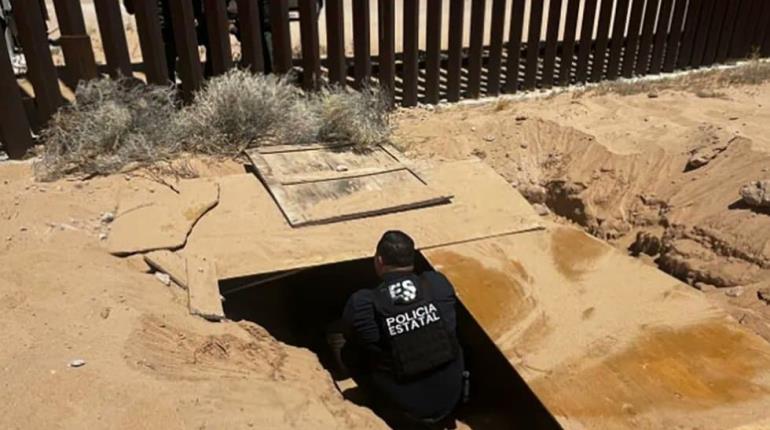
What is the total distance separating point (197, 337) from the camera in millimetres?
3367

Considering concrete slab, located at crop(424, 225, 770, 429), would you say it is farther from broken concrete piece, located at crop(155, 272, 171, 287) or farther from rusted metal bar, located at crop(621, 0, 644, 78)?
rusted metal bar, located at crop(621, 0, 644, 78)

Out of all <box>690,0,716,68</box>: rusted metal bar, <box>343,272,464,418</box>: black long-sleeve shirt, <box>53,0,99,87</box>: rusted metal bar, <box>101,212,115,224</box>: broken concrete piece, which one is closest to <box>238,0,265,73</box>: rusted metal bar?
<box>53,0,99,87</box>: rusted metal bar

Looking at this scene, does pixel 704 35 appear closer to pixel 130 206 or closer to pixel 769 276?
pixel 769 276

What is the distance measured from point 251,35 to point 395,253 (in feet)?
10.7

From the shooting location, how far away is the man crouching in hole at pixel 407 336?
3277 millimetres

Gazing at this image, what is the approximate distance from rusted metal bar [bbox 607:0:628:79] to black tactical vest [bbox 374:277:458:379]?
5.17 m

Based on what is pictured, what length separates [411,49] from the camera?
6.39 meters

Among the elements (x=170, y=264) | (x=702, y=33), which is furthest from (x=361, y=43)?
(x=702, y=33)

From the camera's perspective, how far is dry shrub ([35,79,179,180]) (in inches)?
199

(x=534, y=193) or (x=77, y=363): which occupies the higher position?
(x=77, y=363)

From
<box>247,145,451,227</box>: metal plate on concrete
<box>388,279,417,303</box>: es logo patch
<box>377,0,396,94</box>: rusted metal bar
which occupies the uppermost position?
<box>377,0,396,94</box>: rusted metal bar

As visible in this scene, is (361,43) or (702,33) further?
(702,33)

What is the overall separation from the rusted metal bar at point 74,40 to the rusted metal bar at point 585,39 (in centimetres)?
486

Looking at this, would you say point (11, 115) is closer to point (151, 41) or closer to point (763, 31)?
point (151, 41)
